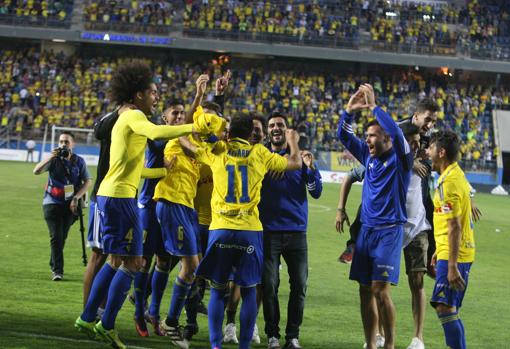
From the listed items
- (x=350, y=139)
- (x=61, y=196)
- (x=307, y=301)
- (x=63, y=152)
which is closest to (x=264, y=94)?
(x=61, y=196)

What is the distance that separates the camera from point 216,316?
24.0ft

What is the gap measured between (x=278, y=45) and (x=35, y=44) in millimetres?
15180

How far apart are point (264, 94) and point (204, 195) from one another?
4166 centimetres

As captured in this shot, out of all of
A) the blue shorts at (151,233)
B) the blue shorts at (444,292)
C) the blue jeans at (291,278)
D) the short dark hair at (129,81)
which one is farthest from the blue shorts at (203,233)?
the blue shorts at (444,292)

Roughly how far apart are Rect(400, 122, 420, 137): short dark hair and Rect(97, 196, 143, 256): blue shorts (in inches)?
113

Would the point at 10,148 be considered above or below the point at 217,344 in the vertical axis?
below

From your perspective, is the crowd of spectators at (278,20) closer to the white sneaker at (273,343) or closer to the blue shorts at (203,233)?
the blue shorts at (203,233)

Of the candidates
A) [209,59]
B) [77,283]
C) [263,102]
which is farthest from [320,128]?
[77,283]

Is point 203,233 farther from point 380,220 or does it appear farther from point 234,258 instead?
point 380,220

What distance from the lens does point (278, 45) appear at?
5172cm

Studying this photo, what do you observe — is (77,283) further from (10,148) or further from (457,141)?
(10,148)

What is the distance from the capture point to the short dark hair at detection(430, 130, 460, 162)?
7.28 metres

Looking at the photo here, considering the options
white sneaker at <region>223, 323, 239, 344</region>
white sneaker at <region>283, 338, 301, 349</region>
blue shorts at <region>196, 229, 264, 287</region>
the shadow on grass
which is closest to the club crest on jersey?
blue shorts at <region>196, 229, 264, 287</region>

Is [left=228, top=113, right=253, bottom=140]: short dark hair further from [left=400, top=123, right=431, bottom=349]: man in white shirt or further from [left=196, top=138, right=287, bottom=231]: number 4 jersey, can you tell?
[left=400, top=123, right=431, bottom=349]: man in white shirt
